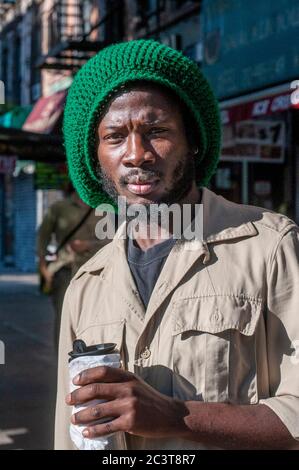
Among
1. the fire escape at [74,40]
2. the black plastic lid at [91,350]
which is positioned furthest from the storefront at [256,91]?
the black plastic lid at [91,350]

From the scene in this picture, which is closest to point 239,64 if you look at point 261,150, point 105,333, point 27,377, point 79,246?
point 261,150

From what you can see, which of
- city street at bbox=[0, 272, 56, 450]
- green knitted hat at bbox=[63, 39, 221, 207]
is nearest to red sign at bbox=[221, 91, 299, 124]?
city street at bbox=[0, 272, 56, 450]

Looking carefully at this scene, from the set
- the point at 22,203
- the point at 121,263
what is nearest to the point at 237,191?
the point at 121,263

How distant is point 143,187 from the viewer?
6.52ft

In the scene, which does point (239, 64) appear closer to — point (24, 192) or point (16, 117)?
point (16, 117)

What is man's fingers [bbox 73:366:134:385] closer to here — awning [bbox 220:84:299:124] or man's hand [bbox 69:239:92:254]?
man's hand [bbox 69:239:92:254]

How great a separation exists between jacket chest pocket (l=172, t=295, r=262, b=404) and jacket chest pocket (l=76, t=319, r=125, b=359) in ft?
0.57

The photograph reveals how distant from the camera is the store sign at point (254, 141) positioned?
34.2 feet

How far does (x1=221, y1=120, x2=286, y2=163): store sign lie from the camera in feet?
34.2

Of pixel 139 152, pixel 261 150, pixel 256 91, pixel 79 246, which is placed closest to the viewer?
pixel 139 152

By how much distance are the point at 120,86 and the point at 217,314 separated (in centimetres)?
65

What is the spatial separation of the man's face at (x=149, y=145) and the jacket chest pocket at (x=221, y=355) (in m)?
0.35

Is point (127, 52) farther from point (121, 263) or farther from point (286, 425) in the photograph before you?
point (286, 425)

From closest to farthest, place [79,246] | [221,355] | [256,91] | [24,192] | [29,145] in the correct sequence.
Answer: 1. [221,355]
2. [79,246]
3. [29,145]
4. [256,91]
5. [24,192]
